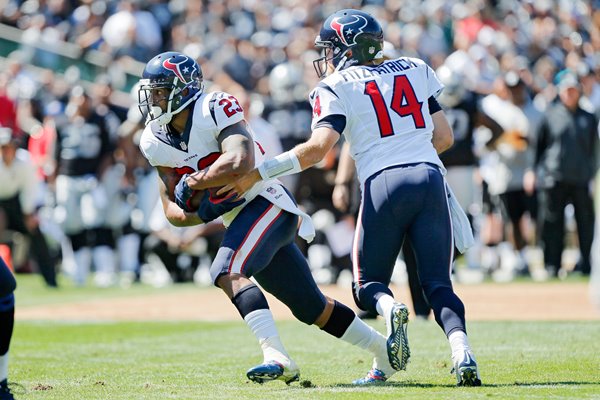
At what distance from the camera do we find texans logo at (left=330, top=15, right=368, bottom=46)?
21.5 feet

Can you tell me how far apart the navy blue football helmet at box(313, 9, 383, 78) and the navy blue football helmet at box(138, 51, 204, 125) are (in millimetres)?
756

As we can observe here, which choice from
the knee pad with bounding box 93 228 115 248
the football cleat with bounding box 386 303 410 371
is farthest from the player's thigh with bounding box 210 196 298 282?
the knee pad with bounding box 93 228 115 248

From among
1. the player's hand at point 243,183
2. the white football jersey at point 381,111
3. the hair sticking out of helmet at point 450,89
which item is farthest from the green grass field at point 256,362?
the hair sticking out of helmet at point 450,89

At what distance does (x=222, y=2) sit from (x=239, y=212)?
1535cm

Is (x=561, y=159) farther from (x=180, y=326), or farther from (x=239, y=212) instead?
(x=239, y=212)

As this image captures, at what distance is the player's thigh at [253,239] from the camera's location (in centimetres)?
624

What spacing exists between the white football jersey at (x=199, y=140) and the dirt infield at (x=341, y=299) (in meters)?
4.71

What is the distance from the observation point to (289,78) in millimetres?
15398

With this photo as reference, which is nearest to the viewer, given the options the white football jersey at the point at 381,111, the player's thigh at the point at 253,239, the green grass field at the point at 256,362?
the green grass field at the point at 256,362

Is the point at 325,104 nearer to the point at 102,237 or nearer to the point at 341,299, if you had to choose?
the point at 341,299

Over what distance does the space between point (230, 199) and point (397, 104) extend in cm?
103

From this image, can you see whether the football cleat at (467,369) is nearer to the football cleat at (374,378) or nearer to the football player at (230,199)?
the football player at (230,199)

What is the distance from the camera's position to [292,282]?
21.4 ft

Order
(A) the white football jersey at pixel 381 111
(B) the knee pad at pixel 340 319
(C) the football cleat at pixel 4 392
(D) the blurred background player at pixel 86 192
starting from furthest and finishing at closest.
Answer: (D) the blurred background player at pixel 86 192 → (B) the knee pad at pixel 340 319 → (A) the white football jersey at pixel 381 111 → (C) the football cleat at pixel 4 392
